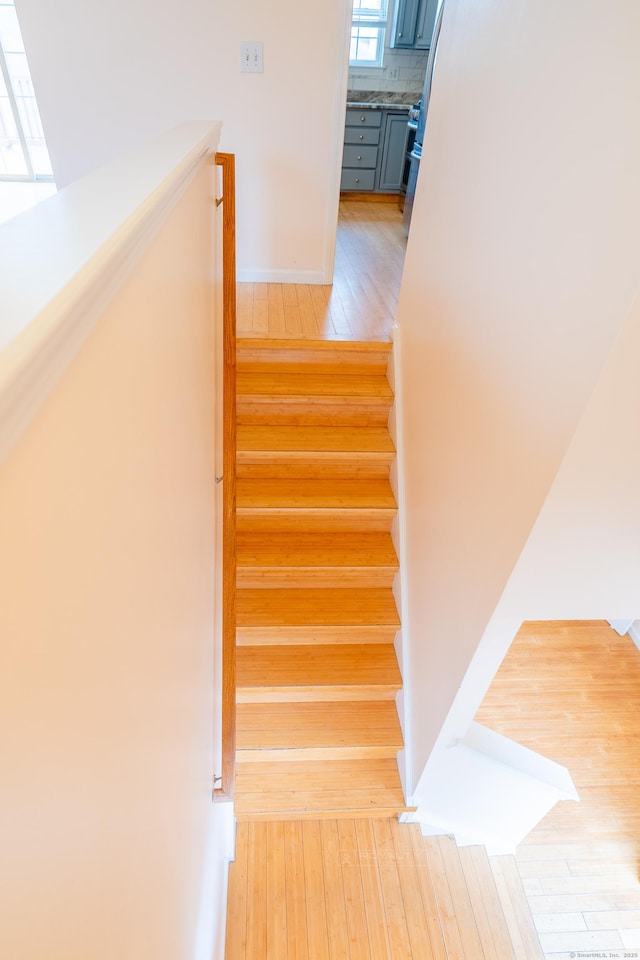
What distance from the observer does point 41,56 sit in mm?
2533

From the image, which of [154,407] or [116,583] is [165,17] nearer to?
[154,407]

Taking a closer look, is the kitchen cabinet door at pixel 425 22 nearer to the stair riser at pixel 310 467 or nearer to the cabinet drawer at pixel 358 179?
the cabinet drawer at pixel 358 179

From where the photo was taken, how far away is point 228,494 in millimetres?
1767

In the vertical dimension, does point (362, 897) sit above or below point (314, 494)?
below

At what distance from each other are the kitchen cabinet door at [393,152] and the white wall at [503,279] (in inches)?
133

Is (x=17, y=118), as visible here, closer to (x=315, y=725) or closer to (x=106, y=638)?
(x=315, y=725)

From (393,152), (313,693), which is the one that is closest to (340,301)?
(313,693)

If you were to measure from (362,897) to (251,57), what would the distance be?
3865 mm

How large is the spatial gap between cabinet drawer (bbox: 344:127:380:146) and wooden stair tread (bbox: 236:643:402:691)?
475 cm

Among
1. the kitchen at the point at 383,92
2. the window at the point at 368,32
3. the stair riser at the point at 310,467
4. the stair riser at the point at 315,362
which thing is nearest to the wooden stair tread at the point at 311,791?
the stair riser at the point at 310,467

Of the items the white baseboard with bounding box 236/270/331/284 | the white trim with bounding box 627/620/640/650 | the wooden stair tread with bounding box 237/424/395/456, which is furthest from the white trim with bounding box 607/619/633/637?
the white baseboard with bounding box 236/270/331/284

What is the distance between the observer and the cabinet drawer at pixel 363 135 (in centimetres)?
491

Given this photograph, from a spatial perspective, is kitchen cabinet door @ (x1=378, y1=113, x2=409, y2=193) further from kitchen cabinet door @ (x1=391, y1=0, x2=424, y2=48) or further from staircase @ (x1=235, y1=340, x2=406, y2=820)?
staircase @ (x1=235, y1=340, x2=406, y2=820)

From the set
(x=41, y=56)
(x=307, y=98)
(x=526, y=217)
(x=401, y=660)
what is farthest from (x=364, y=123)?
(x=401, y=660)
